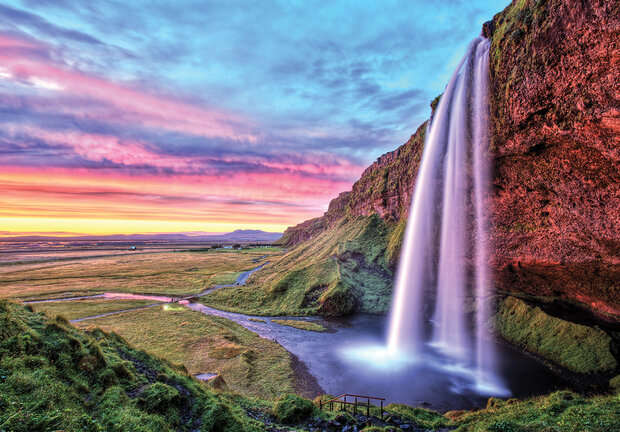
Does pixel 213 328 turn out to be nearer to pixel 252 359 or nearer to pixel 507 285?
pixel 252 359

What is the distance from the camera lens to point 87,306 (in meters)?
47.8

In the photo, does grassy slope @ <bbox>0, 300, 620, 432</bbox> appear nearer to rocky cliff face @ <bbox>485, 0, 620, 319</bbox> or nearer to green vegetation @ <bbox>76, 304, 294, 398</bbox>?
green vegetation @ <bbox>76, 304, 294, 398</bbox>

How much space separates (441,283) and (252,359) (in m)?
31.1

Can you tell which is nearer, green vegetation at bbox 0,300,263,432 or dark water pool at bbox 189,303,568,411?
green vegetation at bbox 0,300,263,432

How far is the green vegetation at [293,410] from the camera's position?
1344 cm

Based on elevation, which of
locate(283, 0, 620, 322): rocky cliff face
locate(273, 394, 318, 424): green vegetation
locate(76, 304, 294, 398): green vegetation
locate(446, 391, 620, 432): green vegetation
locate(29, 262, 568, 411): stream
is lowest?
locate(76, 304, 294, 398): green vegetation

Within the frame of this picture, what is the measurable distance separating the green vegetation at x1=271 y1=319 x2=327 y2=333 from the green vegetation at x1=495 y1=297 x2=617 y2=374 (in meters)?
21.8

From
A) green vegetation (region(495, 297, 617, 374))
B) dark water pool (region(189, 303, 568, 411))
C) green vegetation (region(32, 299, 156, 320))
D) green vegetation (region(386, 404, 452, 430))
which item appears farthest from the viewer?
green vegetation (region(32, 299, 156, 320))

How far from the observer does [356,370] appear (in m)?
A: 23.9

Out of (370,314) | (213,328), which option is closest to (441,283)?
(370,314)

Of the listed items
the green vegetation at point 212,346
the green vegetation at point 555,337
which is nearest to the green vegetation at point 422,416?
the green vegetation at point 212,346

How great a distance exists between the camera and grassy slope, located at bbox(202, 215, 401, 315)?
43.1 m

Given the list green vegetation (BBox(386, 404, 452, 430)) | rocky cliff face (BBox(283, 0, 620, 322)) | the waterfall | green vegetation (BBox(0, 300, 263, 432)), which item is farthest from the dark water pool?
green vegetation (BBox(0, 300, 263, 432))

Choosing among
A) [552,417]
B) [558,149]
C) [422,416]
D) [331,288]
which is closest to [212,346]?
[422,416]
